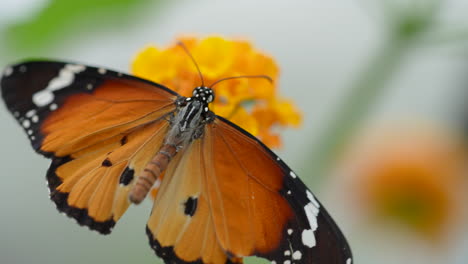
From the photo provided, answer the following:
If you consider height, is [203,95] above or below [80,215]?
above

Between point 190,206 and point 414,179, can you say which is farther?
point 414,179

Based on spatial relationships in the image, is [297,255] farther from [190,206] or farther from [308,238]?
[190,206]

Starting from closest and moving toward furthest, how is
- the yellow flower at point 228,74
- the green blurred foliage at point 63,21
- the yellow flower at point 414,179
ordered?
the yellow flower at point 228,74 < the green blurred foliage at point 63,21 < the yellow flower at point 414,179

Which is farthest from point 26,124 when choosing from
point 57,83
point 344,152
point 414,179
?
point 414,179

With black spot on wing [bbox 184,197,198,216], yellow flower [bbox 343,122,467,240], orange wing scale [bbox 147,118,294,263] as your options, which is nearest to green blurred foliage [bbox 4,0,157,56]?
orange wing scale [bbox 147,118,294,263]

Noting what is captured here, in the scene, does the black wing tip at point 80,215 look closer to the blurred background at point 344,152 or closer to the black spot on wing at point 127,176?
the black spot on wing at point 127,176

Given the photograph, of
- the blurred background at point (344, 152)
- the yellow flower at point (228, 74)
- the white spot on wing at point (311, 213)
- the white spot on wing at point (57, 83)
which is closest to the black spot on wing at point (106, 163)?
the white spot on wing at point (57, 83)

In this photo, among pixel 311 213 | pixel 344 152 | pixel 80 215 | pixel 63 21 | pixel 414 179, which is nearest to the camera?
pixel 311 213
